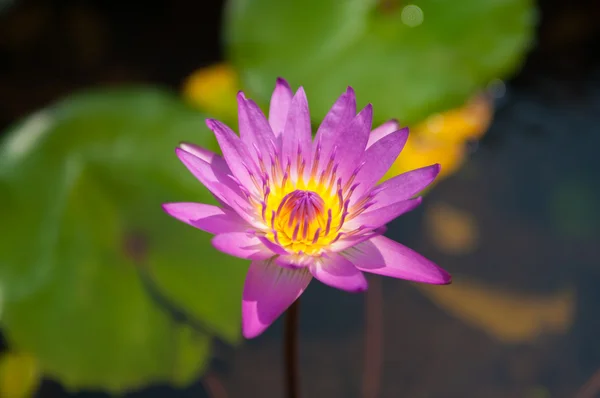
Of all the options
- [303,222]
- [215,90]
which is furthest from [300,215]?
[215,90]

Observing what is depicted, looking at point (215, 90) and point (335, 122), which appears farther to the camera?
point (215, 90)

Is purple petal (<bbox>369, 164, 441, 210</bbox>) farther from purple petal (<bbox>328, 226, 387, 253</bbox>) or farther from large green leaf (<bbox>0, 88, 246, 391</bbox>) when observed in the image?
large green leaf (<bbox>0, 88, 246, 391</bbox>)

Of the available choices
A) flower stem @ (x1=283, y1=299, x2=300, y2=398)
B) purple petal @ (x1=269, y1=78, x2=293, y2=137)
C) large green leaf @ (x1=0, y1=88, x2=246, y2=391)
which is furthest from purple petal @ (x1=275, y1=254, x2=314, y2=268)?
large green leaf @ (x1=0, y1=88, x2=246, y2=391)

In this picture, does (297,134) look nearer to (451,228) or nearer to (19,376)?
(451,228)

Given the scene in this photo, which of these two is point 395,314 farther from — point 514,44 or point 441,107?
point 514,44

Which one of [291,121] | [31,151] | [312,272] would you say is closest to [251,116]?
[291,121]
